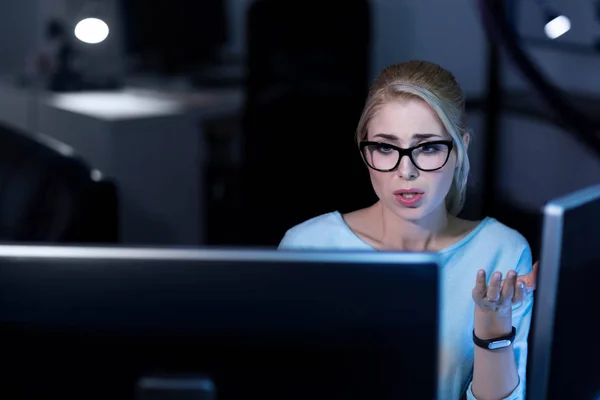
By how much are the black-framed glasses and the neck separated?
0.32ft

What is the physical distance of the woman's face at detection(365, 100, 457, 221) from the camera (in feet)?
4.50

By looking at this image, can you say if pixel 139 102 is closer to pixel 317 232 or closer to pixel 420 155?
pixel 317 232

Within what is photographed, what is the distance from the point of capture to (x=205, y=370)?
904 mm

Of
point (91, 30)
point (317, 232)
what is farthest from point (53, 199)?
point (317, 232)

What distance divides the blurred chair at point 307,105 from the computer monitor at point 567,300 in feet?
7.07

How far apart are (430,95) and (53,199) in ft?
5.18

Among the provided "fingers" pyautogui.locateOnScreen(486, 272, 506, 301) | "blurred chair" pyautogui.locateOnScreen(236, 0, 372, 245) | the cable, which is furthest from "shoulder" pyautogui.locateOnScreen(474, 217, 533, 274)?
the cable

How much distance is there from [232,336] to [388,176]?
0.55 m

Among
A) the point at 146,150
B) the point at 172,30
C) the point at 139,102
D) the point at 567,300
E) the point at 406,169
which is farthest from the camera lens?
the point at 172,30

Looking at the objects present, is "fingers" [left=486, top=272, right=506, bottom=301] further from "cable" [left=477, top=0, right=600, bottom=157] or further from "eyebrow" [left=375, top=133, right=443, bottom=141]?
"cable" [left=477, top=0, right=600, bottom=157]

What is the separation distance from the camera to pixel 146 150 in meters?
3.86

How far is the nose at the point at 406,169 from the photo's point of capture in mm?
1365

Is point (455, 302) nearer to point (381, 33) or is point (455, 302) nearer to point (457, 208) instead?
point (457, 208)

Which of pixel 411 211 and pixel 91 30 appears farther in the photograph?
pixel 91 30
